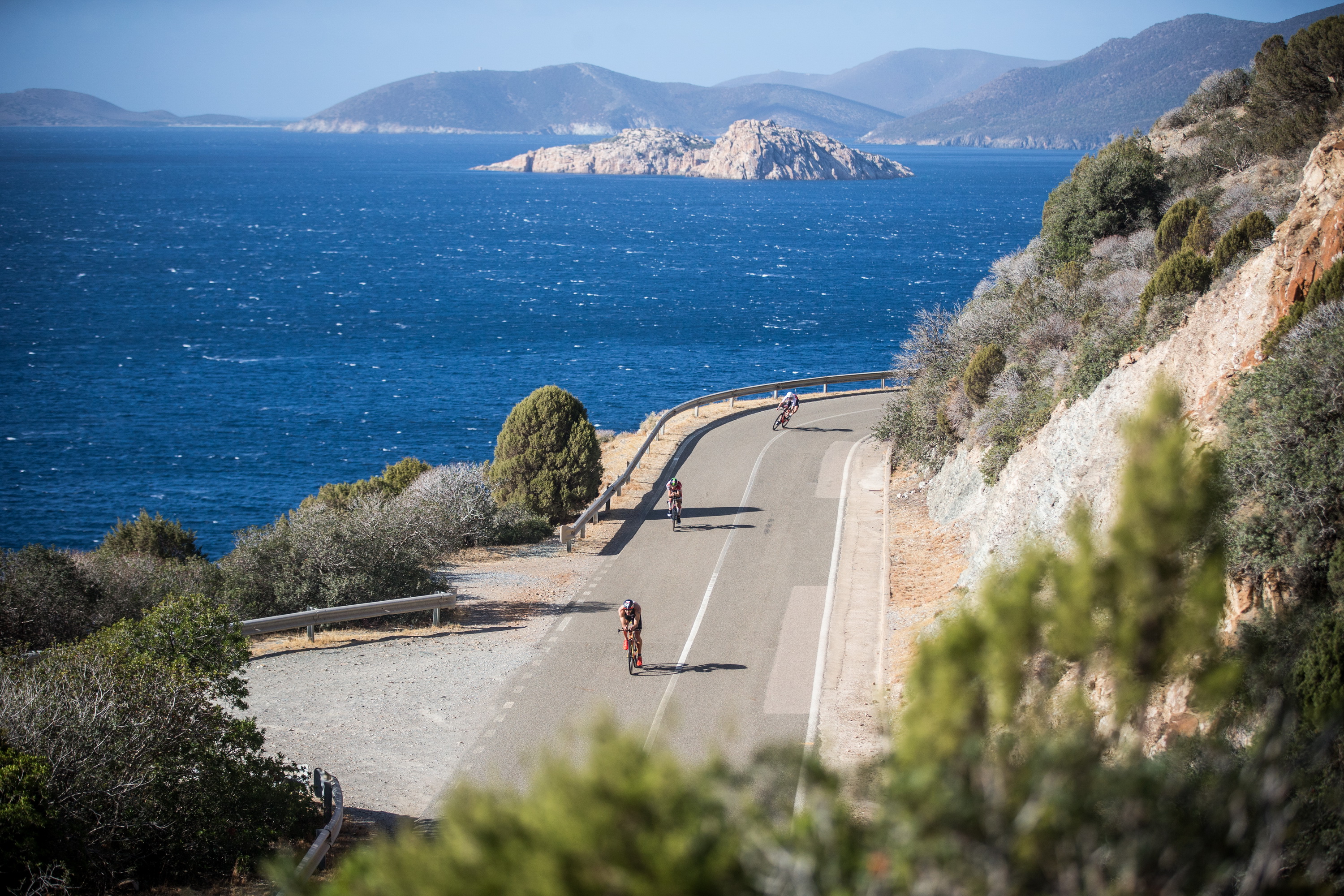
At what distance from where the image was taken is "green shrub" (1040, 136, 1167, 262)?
1134 inches

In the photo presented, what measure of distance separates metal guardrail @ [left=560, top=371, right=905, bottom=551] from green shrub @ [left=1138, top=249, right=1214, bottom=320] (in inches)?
462

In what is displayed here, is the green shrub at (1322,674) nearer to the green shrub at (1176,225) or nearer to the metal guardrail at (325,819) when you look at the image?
the metal guardrail at (325,819)

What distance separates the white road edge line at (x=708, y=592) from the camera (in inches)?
510

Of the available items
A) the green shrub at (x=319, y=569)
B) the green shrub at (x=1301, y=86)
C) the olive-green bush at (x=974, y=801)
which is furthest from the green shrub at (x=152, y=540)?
the green shrub at (x=1301, y=86)

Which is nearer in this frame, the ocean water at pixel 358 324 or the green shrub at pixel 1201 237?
the green shrub at pixel 1201 237

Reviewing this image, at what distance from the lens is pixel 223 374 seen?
5322cm

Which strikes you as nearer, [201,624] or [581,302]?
[201,624]

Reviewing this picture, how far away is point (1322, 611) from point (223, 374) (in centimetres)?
5409

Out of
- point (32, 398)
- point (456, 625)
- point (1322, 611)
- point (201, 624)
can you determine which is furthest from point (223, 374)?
point (1322, 611)

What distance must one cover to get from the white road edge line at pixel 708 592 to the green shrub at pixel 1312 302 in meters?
8.21

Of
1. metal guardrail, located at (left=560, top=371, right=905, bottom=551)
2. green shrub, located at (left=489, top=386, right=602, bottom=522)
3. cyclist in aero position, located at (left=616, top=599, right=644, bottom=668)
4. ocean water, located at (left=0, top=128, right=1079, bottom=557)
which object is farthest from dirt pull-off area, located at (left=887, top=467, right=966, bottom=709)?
ocean water, located at (left=0, top=128, right=1079, bottom=557)

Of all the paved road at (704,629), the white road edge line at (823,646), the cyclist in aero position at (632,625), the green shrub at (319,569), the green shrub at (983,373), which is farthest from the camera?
the green shrub at (983,373)

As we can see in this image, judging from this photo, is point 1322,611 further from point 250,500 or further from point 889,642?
point 250,500

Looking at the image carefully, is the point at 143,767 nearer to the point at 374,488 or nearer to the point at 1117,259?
the point at 374,488
